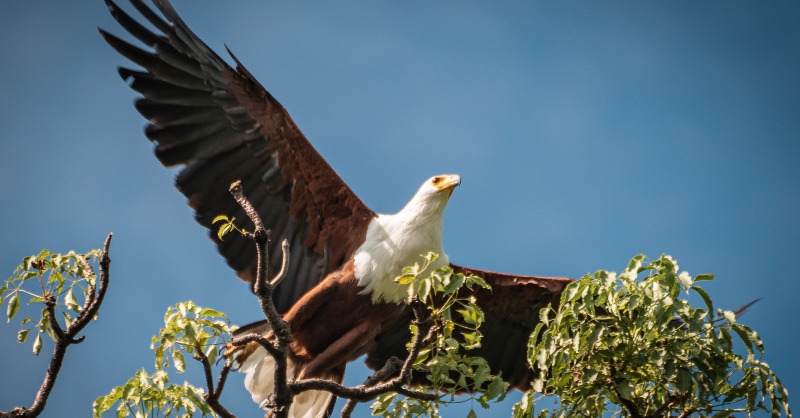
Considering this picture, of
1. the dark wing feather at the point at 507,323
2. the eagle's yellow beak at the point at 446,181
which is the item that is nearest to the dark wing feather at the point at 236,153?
the eagle's yellow beak at the point at 446,181

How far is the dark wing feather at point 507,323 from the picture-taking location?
7109mm

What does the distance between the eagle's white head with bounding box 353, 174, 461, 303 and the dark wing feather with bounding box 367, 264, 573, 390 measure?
1.29ft

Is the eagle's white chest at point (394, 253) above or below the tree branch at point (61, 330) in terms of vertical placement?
above

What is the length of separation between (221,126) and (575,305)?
3.41m

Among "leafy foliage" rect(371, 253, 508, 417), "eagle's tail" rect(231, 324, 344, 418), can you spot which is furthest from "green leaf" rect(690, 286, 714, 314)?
"eagle's tail" rect(231, 324, 344, 418)

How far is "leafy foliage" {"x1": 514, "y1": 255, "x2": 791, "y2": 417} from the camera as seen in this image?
14.8ft

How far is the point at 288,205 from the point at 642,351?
10.5 feet

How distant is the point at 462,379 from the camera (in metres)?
4.52

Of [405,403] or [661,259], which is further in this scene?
[405,403]

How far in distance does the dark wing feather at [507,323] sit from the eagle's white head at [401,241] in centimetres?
39

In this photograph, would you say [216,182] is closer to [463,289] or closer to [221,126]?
[221,126]

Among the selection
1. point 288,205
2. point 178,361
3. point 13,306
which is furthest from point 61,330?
point 288,205

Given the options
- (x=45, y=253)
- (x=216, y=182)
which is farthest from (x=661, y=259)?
(x=216, y=182)

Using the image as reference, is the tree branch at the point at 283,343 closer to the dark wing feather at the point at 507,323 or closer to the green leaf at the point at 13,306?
the green leaf at the point at 13,306
